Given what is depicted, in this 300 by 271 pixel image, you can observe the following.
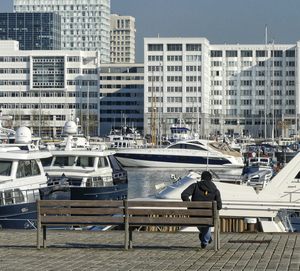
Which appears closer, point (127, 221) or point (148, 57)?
point (127, 221)

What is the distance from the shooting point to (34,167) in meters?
22.4

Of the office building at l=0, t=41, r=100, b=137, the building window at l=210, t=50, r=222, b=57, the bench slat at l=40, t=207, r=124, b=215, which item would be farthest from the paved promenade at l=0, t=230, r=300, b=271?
the building window at l=210, t=50, r=222, b=57

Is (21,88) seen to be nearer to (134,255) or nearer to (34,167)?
(34,167)

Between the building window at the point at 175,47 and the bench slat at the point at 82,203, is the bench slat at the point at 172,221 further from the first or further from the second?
the building window at the point at 175,47

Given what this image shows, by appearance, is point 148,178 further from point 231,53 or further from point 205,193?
point 231,53

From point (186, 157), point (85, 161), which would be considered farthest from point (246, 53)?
point (85, 161)

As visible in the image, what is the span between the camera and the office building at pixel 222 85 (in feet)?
483

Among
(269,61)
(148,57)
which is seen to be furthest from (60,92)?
(269,61)

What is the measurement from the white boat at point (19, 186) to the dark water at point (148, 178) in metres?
18.8

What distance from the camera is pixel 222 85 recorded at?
157000 millimetres

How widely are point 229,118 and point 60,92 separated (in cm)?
4496

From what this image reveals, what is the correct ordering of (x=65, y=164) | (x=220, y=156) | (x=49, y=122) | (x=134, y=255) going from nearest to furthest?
(x=134, y=255), (x=65, y=164), (x=220, y=156), (x=49, y=122)

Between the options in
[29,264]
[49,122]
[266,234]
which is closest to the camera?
[29,264]

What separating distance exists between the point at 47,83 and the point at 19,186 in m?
128
